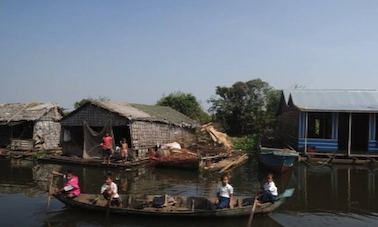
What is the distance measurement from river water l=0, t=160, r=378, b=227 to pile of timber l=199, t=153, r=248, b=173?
478 millimetres

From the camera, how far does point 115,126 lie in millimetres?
27750

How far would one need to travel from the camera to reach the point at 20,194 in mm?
17156

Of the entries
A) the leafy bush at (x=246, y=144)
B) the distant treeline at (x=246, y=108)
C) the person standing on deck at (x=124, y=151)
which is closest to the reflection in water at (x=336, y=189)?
the leafy bush at (x=246, y=144)

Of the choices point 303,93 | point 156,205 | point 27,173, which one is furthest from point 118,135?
point 156,205

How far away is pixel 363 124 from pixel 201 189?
1570 cm

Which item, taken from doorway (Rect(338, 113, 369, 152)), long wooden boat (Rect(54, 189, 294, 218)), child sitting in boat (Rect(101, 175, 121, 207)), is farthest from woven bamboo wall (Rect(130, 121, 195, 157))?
child sitting in boat (Rect(101, 175, 121, 207))

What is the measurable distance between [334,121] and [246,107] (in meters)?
14.6

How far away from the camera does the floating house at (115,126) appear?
25797 millimetres

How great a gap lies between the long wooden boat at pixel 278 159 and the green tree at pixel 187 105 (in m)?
22.3

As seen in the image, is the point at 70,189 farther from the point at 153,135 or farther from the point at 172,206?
the point at 153,135

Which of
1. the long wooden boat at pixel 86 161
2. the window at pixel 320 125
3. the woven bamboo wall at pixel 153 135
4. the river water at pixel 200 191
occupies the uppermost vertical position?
the window at pixel 320 125

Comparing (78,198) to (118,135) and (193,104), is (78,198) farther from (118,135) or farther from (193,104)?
(193,104)

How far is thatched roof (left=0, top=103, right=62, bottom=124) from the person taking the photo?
31797 millimetres

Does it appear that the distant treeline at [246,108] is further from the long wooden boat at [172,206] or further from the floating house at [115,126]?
the long wooden boat at [172,206]
